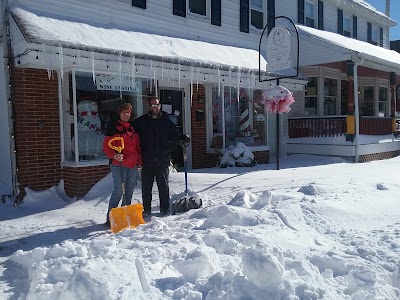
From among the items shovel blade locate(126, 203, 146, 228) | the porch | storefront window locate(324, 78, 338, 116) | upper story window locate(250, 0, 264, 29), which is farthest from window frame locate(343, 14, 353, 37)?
shovel blade locate(126, 203, 146, 228)

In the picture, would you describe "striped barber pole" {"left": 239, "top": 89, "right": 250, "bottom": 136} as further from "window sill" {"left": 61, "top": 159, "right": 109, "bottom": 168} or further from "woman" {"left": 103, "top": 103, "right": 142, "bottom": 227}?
"woman" {"left": 103, "top": 103, "right": 142, "bottom": 227}

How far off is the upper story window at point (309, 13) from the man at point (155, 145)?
1095 centimetres

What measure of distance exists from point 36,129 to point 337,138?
8.41m

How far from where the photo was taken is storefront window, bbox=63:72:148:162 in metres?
7.79

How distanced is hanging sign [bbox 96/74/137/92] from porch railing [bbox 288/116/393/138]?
639 cm

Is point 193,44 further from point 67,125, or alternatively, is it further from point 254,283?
point 254,283

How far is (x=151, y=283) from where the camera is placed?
3.34 m

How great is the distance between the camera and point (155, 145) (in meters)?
5.71

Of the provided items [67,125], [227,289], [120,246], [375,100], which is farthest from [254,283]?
[375,100]

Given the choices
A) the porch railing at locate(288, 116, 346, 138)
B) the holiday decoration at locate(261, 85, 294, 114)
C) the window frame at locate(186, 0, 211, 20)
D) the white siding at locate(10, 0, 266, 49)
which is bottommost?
the porch railing at locate(288, 116, 346, 138)

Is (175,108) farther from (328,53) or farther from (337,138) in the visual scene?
(337,138)

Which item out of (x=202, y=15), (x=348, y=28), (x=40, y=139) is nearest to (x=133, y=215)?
(x=40, y=139)

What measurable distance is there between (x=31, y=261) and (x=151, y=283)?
4.81ft

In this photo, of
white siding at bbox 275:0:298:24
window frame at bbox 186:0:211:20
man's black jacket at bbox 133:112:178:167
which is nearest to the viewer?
man's black jacket at bbox 133:112:178:167
